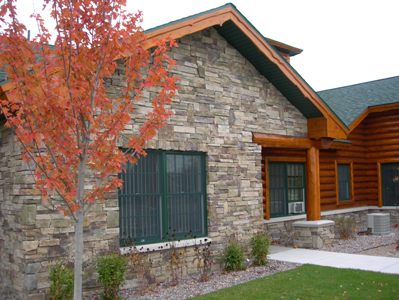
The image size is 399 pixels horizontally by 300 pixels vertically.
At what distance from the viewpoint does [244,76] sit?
1068 cm

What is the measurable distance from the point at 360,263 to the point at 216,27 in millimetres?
5889

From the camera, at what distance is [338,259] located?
10312 mm

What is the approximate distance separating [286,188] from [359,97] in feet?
20.6

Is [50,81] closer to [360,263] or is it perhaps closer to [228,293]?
[228,293]

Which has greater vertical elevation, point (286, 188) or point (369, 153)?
point (369, 153)

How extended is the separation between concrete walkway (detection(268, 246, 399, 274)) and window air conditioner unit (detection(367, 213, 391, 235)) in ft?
13.7

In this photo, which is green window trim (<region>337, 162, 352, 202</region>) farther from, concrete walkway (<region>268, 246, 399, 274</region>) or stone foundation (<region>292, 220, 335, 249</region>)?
concrete walkway (<region>268, 246, 399, 274</region>)

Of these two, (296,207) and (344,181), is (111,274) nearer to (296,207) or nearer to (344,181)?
(296,207)

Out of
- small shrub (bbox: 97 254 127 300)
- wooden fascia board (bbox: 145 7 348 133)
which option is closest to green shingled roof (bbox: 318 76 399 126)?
wooden fascia board (bbox: 145 7 348 133)

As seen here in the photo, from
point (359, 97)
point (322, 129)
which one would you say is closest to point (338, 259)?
point (322, 129)

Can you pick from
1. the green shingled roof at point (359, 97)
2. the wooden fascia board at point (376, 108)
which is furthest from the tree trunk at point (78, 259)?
the wooden fascia board at point (376, 108)

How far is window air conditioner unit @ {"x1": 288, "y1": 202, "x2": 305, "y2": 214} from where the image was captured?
14133 millimetres

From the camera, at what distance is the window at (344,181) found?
16.5 m

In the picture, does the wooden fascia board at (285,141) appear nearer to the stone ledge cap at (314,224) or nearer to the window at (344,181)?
the stone ledge cap at (314,224)
